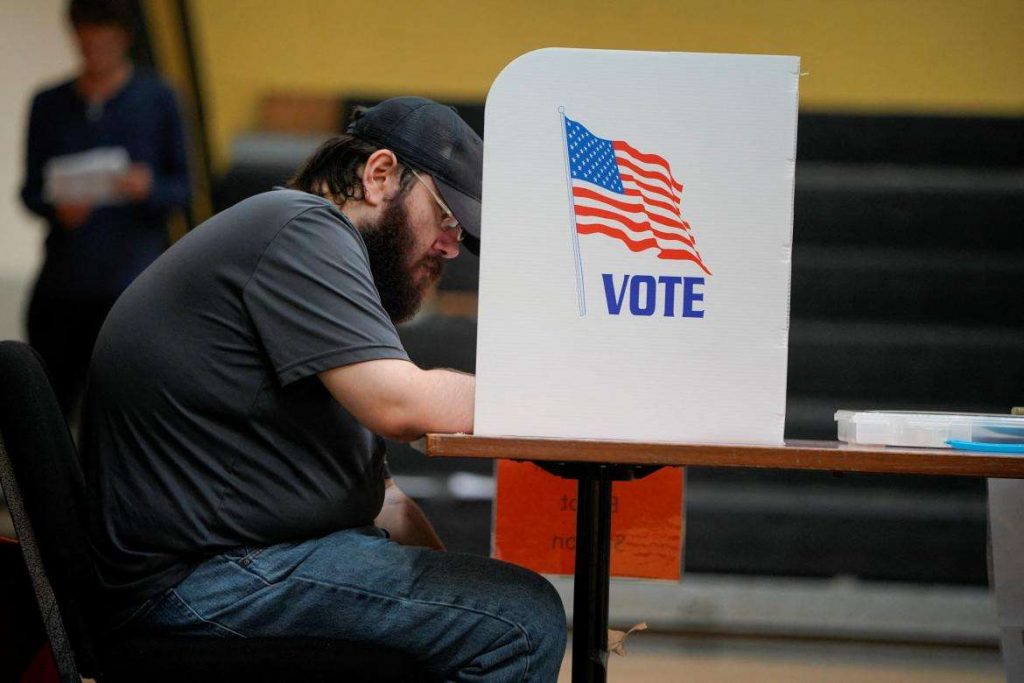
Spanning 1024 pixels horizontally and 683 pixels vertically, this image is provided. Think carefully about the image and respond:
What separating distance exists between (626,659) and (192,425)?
193 centimetres

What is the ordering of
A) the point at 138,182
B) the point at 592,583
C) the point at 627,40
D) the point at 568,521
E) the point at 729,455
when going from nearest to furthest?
1. the point at 729,455
2. the point at 592,583
3. the point at 568,521
4. the point at 138,182
5. the point at 627,40

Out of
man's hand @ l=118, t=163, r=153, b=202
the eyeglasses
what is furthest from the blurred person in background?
the eyeglasses

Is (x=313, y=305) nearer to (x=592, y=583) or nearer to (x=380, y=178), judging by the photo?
(x=380, y=178)

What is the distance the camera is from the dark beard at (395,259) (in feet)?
5.14

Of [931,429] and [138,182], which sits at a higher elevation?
[138,182]

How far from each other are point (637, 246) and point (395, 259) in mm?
481

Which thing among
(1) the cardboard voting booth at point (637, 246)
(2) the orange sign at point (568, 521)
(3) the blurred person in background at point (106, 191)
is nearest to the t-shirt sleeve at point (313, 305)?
(1) the cardboard voting booth at point (637, 246)

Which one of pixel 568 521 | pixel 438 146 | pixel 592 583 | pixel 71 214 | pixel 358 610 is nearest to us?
pixel 358 610

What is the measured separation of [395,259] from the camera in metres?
1.60

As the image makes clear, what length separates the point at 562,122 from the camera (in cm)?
123

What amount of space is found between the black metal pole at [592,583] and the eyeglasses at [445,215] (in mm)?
426

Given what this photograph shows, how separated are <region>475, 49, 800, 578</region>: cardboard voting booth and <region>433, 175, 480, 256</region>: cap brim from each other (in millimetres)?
315

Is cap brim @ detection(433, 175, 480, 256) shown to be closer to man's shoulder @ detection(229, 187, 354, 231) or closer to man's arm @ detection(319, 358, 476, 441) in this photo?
man's shoulder @ detection(229, 187, 354, 231)

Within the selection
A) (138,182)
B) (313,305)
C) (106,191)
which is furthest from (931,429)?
(106,191)
